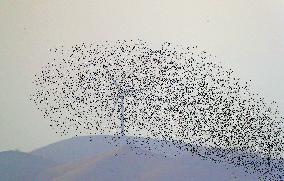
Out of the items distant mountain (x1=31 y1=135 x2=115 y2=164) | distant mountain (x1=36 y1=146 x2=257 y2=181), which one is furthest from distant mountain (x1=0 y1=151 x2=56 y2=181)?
distant mountain (x1=36 y1=146 x2=257 y2=181)

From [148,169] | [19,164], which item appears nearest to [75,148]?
[19,164]

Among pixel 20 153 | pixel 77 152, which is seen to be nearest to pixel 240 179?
pixel 20 153

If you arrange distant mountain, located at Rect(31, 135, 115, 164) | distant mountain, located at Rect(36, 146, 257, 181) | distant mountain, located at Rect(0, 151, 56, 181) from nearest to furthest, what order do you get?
distant mountain, located at Rect(36, 146, 257, 181), distant mountain, located at Rect(0, 151, 56, 181), distant mountain, located at Rect(31, 135, 115, 164)

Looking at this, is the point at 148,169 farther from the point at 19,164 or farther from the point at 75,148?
the point at 75,148

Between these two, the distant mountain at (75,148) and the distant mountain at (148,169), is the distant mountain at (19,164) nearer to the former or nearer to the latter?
the distant mountain at (75,148)

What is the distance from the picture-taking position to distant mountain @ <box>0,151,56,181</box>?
6489 centimetres

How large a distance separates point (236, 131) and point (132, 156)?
8872mm

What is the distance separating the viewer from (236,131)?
36.3 metres

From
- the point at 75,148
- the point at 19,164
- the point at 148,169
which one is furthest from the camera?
the point at 75,148

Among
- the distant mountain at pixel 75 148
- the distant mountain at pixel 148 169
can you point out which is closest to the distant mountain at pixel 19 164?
the distant mountain at pixel 75 148

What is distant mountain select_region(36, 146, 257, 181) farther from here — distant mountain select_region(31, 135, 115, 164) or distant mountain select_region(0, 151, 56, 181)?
distant mountain select_region(31, 135, 115, 164)

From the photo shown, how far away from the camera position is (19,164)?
70500mm

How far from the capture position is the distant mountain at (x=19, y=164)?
213 ft

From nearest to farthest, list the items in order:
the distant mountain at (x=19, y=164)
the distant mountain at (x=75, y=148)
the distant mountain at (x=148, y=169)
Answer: the distant mountain at (x=148, y=169), the distant mountain at (x=19, y=164), the distant mountain at (x=75, y=148)
